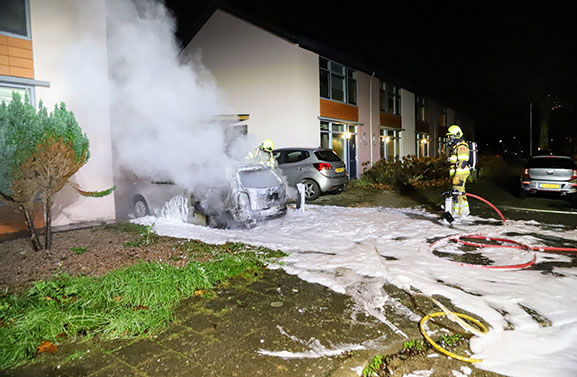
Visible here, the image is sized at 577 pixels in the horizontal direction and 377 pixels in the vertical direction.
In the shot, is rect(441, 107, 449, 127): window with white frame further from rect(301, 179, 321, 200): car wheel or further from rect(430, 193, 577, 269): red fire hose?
rect(430, 193, 577, 269): red fire hose

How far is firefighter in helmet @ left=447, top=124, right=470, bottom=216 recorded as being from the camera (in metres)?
7.91

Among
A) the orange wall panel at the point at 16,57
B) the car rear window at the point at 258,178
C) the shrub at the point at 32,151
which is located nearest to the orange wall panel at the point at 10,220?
the shrub at the point at 32,151

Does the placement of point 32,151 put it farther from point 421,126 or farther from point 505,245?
point 421,126

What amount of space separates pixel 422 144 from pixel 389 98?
7063mm

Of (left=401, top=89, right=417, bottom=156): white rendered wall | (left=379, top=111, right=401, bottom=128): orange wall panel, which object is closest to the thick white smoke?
(left=379, top=111, right=401, bottom=128): orange wall panel

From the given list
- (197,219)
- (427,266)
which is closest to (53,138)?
(197,219)

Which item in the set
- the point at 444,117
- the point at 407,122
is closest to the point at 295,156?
the point at 407,122

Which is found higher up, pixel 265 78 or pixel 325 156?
pixel 265 78

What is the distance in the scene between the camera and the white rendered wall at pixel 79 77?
→ 23.9 ft

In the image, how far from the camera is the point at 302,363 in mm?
2730

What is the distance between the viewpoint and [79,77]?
7691 mm

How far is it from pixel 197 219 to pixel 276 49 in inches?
379

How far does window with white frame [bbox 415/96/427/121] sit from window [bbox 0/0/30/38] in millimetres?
25512

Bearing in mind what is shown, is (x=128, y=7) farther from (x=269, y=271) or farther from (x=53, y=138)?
(x=269, y=271)
